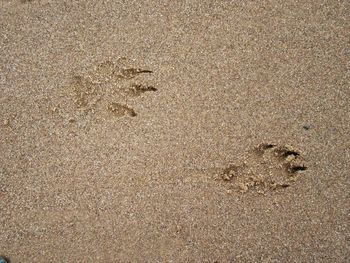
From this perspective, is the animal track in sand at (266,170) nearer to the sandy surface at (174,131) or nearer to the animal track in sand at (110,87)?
the sandy surface at (174,131)

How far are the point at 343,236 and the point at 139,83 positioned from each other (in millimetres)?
1057

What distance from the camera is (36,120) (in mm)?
2043

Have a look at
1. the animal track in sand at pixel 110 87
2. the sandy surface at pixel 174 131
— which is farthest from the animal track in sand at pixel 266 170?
the animal track in sand at pixel 110 87

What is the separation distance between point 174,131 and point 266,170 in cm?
42

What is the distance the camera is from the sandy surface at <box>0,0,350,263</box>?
1814 millimetres

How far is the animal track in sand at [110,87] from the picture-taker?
2.04 metres

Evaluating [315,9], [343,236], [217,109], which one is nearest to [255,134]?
[217,109]

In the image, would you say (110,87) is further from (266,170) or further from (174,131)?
(266,170)

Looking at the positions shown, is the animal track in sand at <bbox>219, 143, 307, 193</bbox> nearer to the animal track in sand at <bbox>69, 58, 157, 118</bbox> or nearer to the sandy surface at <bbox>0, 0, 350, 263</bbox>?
→ the sandy surface at <bbox>0, 0, 350, 263</bbox>

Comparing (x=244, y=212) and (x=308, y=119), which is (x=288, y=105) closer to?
(x=308, y=119)

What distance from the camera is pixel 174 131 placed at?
1.99m

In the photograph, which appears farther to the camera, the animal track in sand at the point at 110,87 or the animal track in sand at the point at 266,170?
the animal track in sand at the point at 110,87

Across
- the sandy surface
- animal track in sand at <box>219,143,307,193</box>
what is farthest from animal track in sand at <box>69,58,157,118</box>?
animal track in sand at <box>219,143,307,193</box>

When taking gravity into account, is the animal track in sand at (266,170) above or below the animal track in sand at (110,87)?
below
